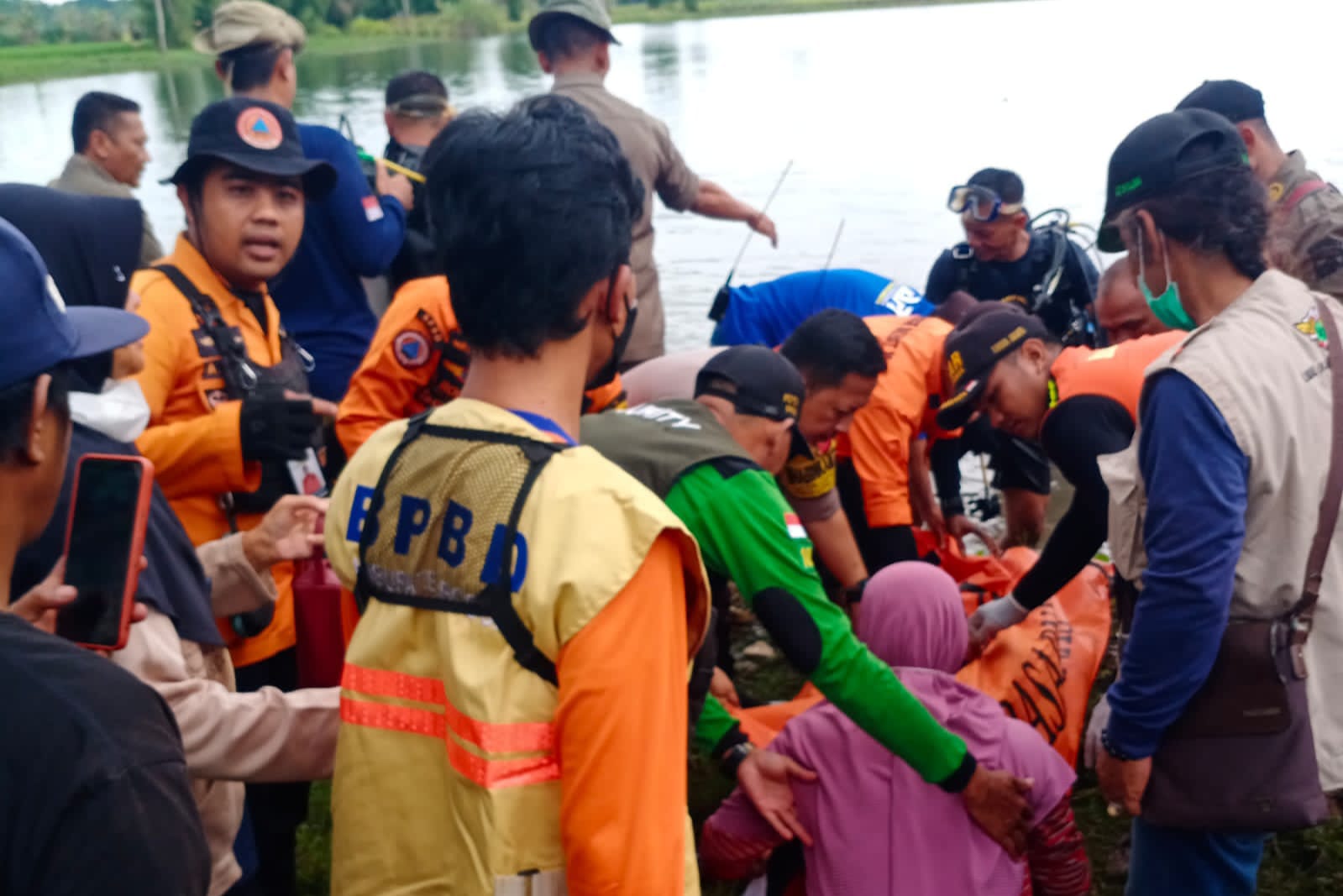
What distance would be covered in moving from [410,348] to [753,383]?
3.69 ft

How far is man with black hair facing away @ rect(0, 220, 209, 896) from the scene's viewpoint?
1.11 meters

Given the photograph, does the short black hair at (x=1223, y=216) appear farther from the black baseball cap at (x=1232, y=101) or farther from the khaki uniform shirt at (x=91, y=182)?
the khaki uniform shirt at (x=91, y=182)

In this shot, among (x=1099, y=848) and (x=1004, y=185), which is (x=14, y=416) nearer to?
(x=1099, y=848)

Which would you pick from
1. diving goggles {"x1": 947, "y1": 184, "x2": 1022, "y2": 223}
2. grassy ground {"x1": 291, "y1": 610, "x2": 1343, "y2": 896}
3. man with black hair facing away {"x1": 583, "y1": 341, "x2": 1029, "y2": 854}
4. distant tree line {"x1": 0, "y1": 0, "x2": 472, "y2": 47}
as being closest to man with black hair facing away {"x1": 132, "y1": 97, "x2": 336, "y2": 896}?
grassy ground {"x1": 291, "y1": 610, "x2": 1343, "y2": 896}

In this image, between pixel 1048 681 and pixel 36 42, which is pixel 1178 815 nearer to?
pixel 1048 681

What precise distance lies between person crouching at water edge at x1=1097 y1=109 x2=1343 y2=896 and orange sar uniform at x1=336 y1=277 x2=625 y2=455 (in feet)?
5.43

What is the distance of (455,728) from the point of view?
4.64ft

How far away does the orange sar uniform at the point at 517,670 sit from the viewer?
1329mm

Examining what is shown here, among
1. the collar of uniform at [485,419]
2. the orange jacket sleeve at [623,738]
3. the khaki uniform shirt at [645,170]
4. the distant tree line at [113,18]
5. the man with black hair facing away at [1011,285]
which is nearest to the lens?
the orange jacket sleeve at [623,738]

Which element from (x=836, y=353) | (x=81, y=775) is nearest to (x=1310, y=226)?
(x=836, y=353)

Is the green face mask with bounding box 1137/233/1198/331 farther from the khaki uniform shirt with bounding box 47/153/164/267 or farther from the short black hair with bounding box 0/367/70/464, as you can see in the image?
the khaki uniform shirt with bounding box 47/153/164/267

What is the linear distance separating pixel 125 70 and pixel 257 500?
111ft

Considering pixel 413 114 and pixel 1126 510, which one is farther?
pixel 413 114

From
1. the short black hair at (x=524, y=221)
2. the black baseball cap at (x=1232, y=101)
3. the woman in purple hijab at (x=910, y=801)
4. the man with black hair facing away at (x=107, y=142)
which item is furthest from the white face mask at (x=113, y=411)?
the man with black hair facing away at (x=107, y=142)
